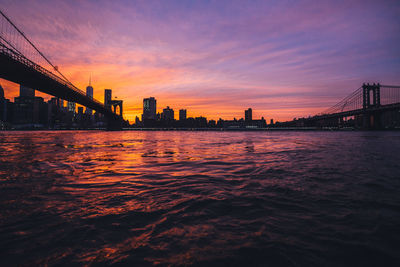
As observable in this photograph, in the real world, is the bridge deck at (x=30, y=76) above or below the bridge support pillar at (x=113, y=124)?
above

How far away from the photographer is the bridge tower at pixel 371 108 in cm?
7299

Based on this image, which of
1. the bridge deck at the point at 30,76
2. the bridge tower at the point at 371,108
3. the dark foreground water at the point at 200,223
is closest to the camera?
the dark foreground water at the point at 200,223

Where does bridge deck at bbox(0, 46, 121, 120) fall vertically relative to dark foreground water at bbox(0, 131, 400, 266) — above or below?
above

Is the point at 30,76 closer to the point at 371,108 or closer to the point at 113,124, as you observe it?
the point at 113,124

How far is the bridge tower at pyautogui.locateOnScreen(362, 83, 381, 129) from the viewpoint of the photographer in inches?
2874

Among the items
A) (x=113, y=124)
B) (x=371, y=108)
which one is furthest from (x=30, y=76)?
(x=371, y=108)

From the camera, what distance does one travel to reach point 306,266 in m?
1.84

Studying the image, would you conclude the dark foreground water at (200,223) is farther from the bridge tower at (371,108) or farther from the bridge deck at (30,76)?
the bridge tower at (371,108)

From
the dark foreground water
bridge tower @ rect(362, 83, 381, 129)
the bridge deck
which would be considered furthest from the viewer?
bridge tower @ rect(362, 83, 381, 129)

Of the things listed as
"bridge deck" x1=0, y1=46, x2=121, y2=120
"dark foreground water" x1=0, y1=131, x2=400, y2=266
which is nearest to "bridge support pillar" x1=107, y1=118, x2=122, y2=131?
"bridge deck" x1=0, y1=46, x2=121, y2=120

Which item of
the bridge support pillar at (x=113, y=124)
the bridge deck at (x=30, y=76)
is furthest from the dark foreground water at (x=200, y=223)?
the bridge support pillar at (x=113, y=124)

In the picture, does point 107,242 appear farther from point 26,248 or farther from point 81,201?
point 81,201

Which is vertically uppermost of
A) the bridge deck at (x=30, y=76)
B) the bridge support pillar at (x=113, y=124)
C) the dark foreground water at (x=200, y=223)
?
the bridge deck at (x=30, y=76)

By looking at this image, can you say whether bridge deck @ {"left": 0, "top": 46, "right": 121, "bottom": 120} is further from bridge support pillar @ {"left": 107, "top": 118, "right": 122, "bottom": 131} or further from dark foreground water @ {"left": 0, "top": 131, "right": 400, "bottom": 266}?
bridge support pillar @ {"left": 107, "top": 118, "right": 122, "bottom": 131}
